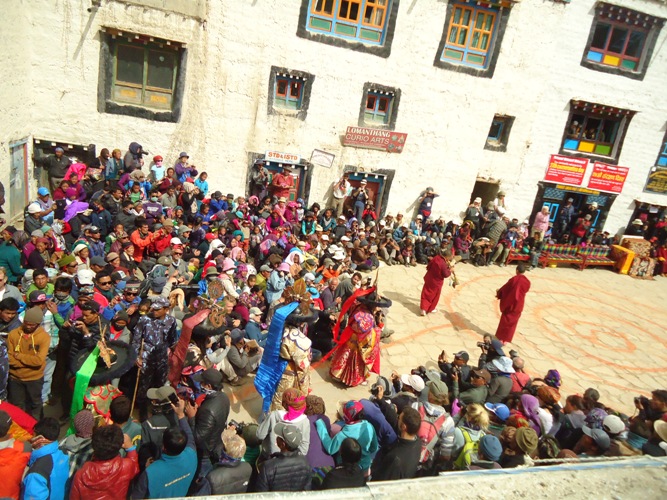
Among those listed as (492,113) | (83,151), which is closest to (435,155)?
(492,113)

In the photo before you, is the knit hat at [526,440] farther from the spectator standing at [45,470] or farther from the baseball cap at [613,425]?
the spectator standing at [45,470]

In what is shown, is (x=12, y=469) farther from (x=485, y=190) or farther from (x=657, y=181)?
(x=657, y=181)

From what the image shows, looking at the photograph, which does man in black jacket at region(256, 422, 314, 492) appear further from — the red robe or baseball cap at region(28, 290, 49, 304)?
the red robe

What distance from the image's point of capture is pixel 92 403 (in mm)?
4570

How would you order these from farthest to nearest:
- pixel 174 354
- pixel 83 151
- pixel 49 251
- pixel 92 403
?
pixel 83 151 → pixel 49 251 → pixel 174 354 → pixel 92 403

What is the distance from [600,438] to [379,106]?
11.7 m

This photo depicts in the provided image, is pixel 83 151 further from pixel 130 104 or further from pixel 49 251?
pixel 49 251

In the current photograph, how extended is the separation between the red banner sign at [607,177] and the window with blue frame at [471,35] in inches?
252

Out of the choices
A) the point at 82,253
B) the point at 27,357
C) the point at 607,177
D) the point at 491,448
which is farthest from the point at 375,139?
the point at 27,357

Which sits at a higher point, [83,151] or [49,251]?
[83,151]

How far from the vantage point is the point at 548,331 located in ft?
36.3

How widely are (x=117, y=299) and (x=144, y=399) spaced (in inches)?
56.9

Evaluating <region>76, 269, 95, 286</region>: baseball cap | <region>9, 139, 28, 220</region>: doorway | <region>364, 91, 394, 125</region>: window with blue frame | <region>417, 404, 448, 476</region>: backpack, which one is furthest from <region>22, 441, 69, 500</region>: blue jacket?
<region>364, 91, 394, 125</region>: window with blue frame

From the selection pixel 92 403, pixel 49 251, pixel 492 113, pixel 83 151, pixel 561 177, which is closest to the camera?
pixel 92 403
